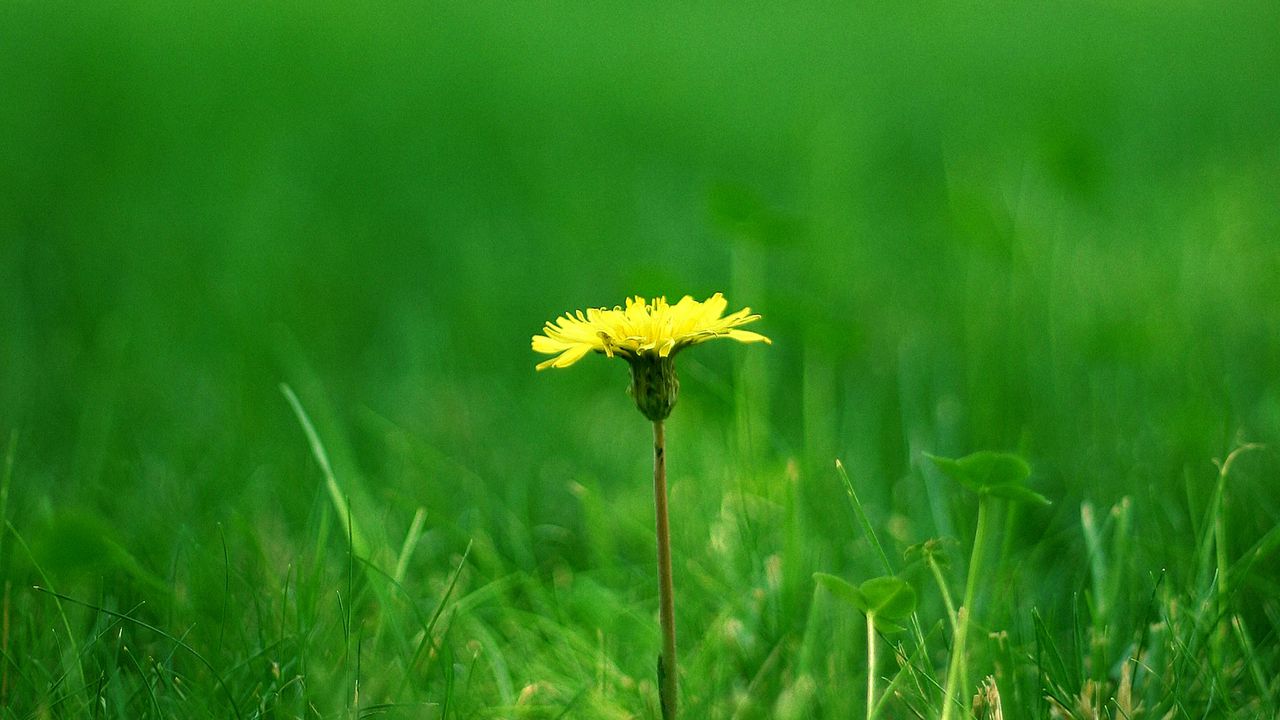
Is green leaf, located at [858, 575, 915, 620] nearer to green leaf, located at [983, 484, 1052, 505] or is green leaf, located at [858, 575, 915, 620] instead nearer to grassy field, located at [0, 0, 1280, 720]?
grassy field, located at [0, 0, 1280, 720]

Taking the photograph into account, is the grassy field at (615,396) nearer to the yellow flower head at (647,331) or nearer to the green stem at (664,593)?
the green stem at (664,593)

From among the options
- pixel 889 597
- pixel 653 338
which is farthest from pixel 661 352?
pixel 889 597

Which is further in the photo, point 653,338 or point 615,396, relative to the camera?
point 615,396

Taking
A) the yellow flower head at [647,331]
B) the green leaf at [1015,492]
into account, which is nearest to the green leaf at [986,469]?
the green leaf at [1015,492]

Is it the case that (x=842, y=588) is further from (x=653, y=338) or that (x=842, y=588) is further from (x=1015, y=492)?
(x=653, y=338)

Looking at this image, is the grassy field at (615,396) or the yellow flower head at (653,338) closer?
the yellow flower head at (653,338)

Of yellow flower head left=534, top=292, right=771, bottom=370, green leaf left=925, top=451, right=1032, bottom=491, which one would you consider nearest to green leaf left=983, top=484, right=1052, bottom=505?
green leaf left=925, top=451, right=1032, bottom=491
